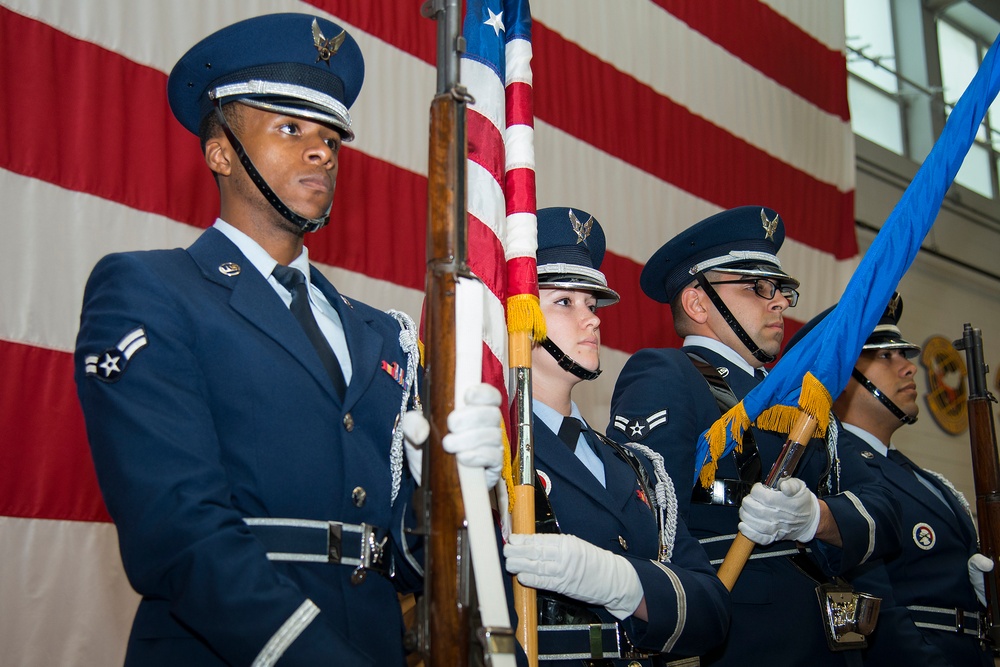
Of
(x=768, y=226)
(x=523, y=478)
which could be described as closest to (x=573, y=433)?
(x=523, y=478)

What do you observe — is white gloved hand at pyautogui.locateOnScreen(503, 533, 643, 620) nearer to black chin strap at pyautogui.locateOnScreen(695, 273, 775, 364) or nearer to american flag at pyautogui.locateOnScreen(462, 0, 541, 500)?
american flag at pyautogui.locateOnScreen(462, 0, 541, 500)

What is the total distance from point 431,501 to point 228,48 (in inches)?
37.3

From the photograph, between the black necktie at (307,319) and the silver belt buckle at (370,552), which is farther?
the black necktie at (307,319)

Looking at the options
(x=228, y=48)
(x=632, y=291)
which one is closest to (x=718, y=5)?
(x=632, y=291)

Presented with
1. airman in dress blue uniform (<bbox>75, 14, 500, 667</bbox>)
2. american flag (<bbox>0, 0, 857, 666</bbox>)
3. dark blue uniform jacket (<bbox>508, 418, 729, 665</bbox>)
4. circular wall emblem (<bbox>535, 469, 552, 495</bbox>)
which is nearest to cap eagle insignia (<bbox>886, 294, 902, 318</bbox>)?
american flag (<bbox>0, 0, 857, 666</bbox>)

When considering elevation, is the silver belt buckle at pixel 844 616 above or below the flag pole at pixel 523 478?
below

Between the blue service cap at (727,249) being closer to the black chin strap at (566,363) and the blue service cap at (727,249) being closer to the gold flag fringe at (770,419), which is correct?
the gold flag fringe at (770,419)

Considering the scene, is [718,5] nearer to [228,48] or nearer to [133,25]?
[133,25]

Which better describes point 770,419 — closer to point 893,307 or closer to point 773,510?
point 773,510

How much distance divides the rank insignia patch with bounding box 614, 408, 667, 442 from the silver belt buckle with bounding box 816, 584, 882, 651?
556mm

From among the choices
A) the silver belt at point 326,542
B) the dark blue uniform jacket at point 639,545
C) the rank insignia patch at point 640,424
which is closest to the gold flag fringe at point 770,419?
the rank insignia patch at point 640,424

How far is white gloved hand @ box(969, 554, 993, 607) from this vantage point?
124 inches

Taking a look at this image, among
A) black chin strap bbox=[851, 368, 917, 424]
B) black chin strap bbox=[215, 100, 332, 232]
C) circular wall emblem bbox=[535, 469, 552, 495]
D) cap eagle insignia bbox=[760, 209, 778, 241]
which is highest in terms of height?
cap eagle insignia bbox=[760, 209, 778, 241]

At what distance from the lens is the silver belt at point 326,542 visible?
1438 millimetres
